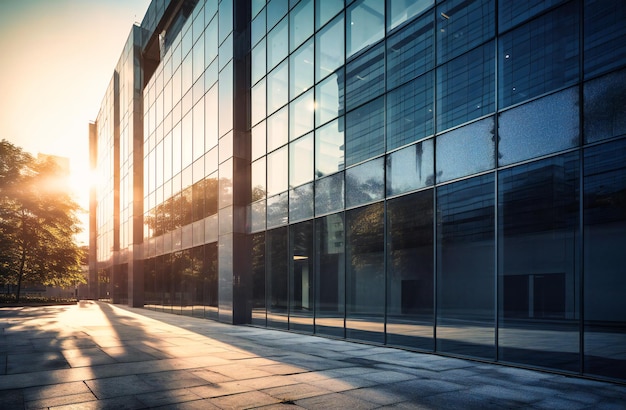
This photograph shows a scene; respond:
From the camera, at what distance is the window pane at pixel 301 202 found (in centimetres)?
1839

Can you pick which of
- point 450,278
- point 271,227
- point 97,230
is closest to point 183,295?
point 271,227

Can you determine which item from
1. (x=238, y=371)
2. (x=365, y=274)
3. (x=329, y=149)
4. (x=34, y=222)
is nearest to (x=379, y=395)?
(x=238, y=371)

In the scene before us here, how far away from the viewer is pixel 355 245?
16.3m

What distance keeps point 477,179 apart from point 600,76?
11.6ft

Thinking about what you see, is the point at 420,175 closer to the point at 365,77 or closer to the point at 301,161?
the point at 365,77

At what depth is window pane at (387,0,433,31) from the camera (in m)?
13.7

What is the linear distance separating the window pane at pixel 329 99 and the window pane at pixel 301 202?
2692 millimetres

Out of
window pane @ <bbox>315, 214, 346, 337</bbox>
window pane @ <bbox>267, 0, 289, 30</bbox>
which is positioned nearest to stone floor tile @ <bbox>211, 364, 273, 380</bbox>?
window pane @ <bbox>315, 214, 346, 337</bbox>

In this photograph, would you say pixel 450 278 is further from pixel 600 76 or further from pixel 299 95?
pixel 299 95

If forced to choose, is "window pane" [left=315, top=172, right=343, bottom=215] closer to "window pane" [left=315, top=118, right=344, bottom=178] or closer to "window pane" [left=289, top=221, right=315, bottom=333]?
"window pane" [left=315, top=118, right=344, bottom=178]

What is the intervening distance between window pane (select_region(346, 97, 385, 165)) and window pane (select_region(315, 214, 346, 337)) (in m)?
2.37

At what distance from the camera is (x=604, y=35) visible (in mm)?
9570

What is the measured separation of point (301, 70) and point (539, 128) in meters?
11.1

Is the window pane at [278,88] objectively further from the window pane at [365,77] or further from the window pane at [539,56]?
the window pane at [539,56]
